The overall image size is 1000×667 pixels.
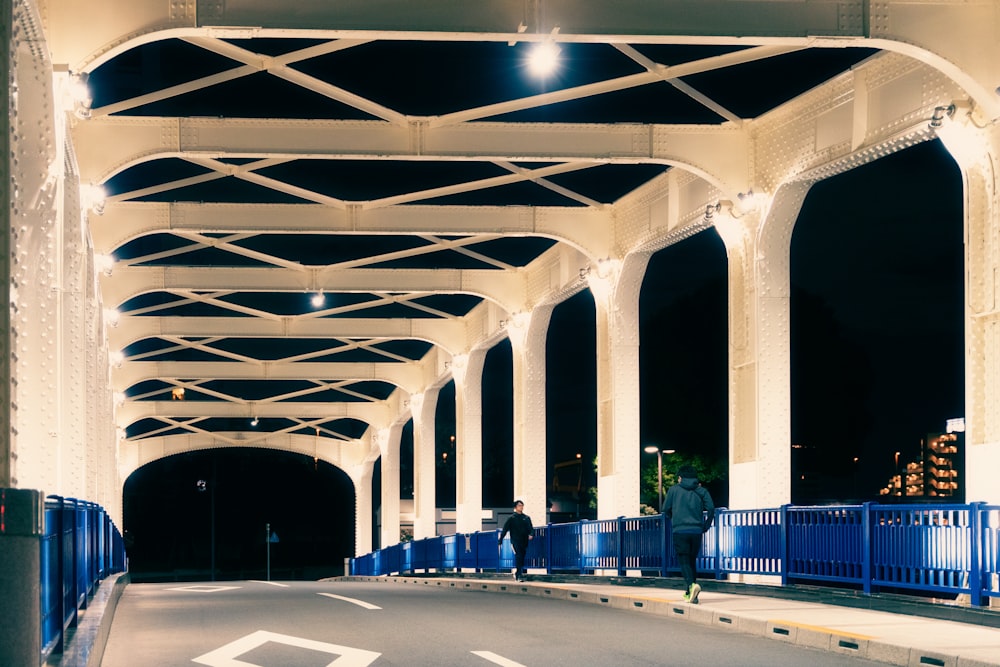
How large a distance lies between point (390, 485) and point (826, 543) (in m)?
39.9

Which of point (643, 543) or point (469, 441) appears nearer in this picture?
point (643, 543)

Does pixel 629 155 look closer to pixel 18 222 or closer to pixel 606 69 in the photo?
pixel 606 69

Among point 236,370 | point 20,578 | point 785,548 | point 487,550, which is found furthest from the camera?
point 236,370

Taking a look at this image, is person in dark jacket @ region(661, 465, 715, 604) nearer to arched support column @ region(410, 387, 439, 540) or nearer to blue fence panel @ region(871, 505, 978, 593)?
blue fence panel @ region(871, 505, 978, 593)

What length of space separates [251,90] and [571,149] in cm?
462

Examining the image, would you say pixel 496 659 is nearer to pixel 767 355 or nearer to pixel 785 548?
pixel 785 548

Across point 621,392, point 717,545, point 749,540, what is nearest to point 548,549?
point 621,392

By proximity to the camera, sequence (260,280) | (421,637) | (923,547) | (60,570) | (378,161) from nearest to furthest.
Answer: (60,570) → (421,637) → (923,547) → (378,161) → (260,280)

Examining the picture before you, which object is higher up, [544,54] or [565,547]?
[544,54]

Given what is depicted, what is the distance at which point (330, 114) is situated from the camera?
19562 millimetres

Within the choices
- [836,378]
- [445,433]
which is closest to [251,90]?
[836,378]

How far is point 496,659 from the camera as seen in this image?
36.3ft

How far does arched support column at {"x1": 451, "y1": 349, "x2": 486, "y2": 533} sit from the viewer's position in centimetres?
3784

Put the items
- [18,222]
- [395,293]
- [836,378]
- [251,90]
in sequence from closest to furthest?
[18,222], [251,90], [395,293], [836,378]
